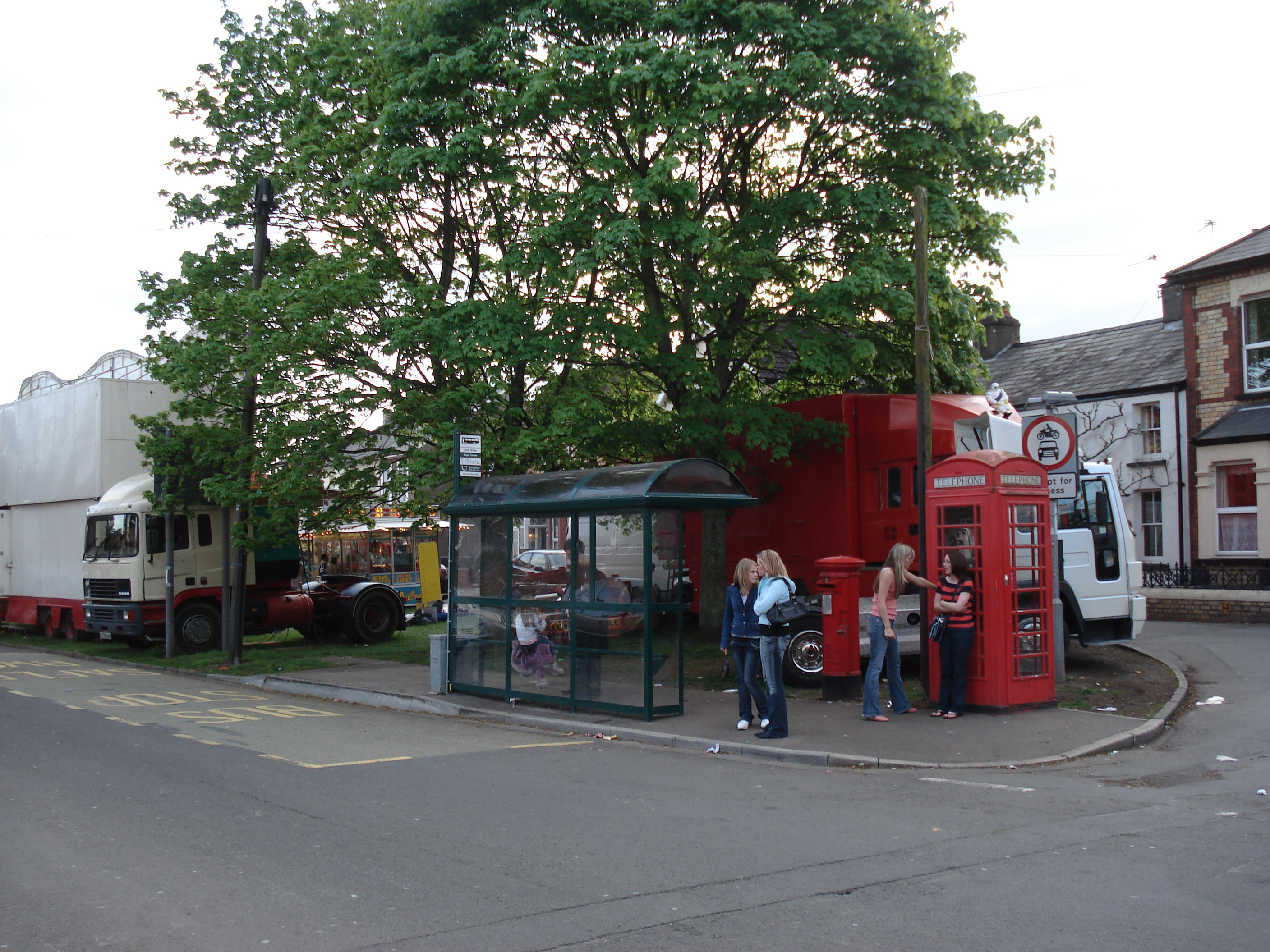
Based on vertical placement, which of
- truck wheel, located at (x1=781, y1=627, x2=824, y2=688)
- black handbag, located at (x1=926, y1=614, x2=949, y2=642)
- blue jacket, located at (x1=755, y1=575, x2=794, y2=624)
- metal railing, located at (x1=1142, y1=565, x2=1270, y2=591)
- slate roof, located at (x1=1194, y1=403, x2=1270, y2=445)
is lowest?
truck wheel, located at (x1=781, y1=627, x2=824, y2=688)

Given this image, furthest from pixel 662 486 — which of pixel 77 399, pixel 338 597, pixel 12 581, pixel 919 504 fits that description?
pixel 12 581

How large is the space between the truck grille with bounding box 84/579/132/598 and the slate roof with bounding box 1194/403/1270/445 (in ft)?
77.9

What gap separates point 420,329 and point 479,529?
10.6ft

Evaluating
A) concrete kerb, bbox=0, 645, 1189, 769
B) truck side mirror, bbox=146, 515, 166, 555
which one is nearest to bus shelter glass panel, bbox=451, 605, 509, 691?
concrete kerb, bbox=0, 645, 1189, 769

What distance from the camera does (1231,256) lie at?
2433 cm

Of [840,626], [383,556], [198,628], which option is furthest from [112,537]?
[840,626]

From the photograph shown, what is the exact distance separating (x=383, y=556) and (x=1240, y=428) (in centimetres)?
2140

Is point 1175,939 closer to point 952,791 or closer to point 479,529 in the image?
point 952,791

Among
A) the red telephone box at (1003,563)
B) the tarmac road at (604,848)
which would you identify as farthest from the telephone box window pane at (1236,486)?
the red telephone box at (1003,563)

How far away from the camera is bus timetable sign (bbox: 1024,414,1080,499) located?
11.9 meters

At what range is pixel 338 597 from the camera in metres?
23.2

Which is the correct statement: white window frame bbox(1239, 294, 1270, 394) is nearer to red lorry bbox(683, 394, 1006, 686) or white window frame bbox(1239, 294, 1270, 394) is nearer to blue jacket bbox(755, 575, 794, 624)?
red lorry bbox(683, 394, 1006, 686)

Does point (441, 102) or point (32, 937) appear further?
point (441, 102)

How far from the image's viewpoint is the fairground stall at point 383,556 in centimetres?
2702
